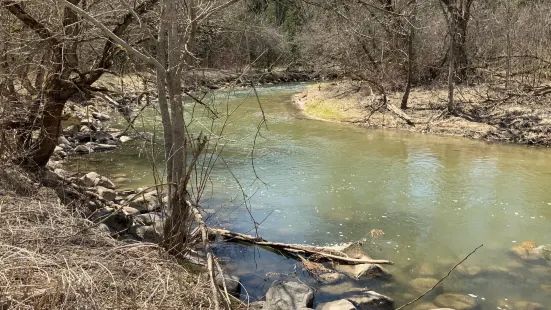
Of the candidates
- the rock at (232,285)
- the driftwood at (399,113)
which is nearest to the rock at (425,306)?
the rock at (232,285)

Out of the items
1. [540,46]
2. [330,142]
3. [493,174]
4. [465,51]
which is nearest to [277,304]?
[493,174]

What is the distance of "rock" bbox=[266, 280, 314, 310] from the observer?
17.4ft

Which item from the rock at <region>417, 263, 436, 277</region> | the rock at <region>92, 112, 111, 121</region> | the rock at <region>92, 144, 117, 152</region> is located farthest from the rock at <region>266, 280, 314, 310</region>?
the rock at <region>92, 112, 111, 121</region>

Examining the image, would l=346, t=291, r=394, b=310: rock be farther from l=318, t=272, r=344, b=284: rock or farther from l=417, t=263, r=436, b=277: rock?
l=417, t=263, r=436, b=277: rock

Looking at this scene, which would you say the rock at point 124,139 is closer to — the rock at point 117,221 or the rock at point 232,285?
the rock at point 117,221

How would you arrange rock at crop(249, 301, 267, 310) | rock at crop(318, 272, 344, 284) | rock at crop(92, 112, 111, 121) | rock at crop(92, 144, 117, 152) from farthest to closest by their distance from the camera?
rock at crop(92, 112, 111, 121) → rock at crop(92, 144, 117, 152) → rock at crop(318, 272, 344, 284) → rock at crop(249, 301, 267, 310)

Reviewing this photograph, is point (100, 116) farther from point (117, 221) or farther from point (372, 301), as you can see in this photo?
point (372, 301)

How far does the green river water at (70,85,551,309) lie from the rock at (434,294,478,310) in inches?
5.4

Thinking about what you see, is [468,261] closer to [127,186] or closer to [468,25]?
[127,186]

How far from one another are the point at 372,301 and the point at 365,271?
774 mm

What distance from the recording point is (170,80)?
528cm

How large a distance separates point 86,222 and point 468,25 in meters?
18.8

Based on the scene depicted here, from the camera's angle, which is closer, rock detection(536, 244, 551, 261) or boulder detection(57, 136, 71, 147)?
rock detection(536, 244, 551, 261)

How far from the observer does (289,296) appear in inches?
214
